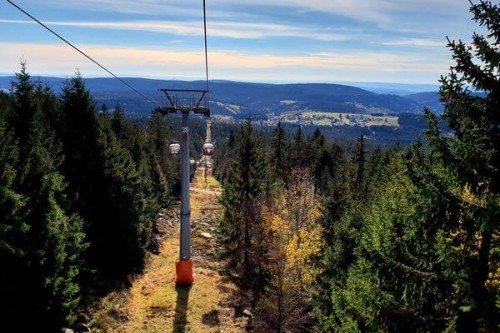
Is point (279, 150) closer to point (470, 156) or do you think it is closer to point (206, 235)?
point (206, 235)

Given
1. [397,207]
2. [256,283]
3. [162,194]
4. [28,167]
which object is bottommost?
[256,283]

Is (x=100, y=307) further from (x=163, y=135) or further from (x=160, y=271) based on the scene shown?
(x=163, y=135)

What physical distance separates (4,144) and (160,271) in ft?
55.5

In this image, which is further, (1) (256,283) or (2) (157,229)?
(2) (157,229)

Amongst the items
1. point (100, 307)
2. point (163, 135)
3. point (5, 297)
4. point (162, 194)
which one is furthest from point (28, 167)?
point (163, 135)

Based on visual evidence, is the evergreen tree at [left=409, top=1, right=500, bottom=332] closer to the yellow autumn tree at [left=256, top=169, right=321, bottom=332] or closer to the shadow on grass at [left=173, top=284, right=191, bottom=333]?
the yellow autumn tree at [left=256, top=169, right=321, bottom=332]

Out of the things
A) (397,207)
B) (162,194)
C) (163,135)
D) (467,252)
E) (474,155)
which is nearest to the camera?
(474,155)

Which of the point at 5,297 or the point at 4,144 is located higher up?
the point at 4,144

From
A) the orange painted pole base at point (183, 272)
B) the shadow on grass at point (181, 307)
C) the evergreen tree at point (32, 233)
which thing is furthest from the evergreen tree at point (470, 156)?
the orange painted pole base at point (183, 272)

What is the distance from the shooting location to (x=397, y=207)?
15.4 meters

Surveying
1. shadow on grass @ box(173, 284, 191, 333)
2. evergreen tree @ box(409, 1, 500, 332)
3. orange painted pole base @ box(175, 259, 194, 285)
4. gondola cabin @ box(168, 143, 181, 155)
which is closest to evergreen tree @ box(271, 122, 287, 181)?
orange painted pole base @ box(175, 259, 194, 285)

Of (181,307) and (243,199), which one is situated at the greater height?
(243,199)

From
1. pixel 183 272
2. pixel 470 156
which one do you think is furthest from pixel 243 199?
pixel 470 156

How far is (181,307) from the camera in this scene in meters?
23.3
